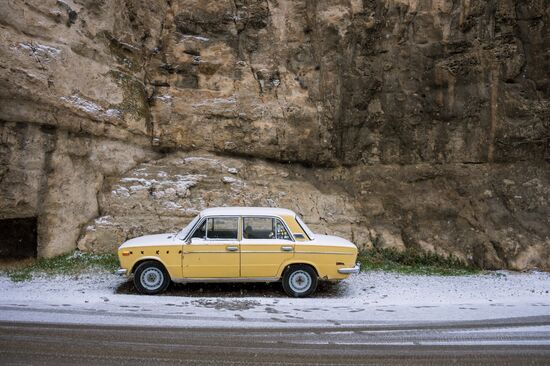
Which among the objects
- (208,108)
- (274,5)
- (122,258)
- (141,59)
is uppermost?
(274,5)

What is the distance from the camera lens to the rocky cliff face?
11000 mm

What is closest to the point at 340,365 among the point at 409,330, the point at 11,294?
the point at 409,330

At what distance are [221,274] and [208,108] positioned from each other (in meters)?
5.74

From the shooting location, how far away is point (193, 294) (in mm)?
8125

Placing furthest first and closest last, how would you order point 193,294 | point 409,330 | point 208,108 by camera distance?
1. point 208,108
2. point 193,294
3. point 409,330

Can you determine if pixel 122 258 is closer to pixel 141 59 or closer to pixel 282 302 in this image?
pixel 282 302

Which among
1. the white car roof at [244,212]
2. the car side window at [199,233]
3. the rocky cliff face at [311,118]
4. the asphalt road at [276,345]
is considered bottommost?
the asphalt road at [276,345]

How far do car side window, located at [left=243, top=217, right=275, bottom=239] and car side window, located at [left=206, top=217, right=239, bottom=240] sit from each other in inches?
6.6

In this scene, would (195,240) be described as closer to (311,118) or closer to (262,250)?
(262,250)

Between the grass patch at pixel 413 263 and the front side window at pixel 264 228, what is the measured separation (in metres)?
2.95

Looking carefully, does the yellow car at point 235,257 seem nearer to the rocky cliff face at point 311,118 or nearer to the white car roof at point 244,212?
the white car roof at point 244,212

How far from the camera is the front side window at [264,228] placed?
8203 mm

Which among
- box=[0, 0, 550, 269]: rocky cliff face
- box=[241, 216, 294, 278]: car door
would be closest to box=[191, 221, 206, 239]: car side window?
box=[241, 216, 294, 278]: car door

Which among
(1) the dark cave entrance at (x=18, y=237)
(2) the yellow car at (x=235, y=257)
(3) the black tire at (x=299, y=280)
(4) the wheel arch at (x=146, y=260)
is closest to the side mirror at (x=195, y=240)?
(2) the yellow car at (x=235, y=257)
